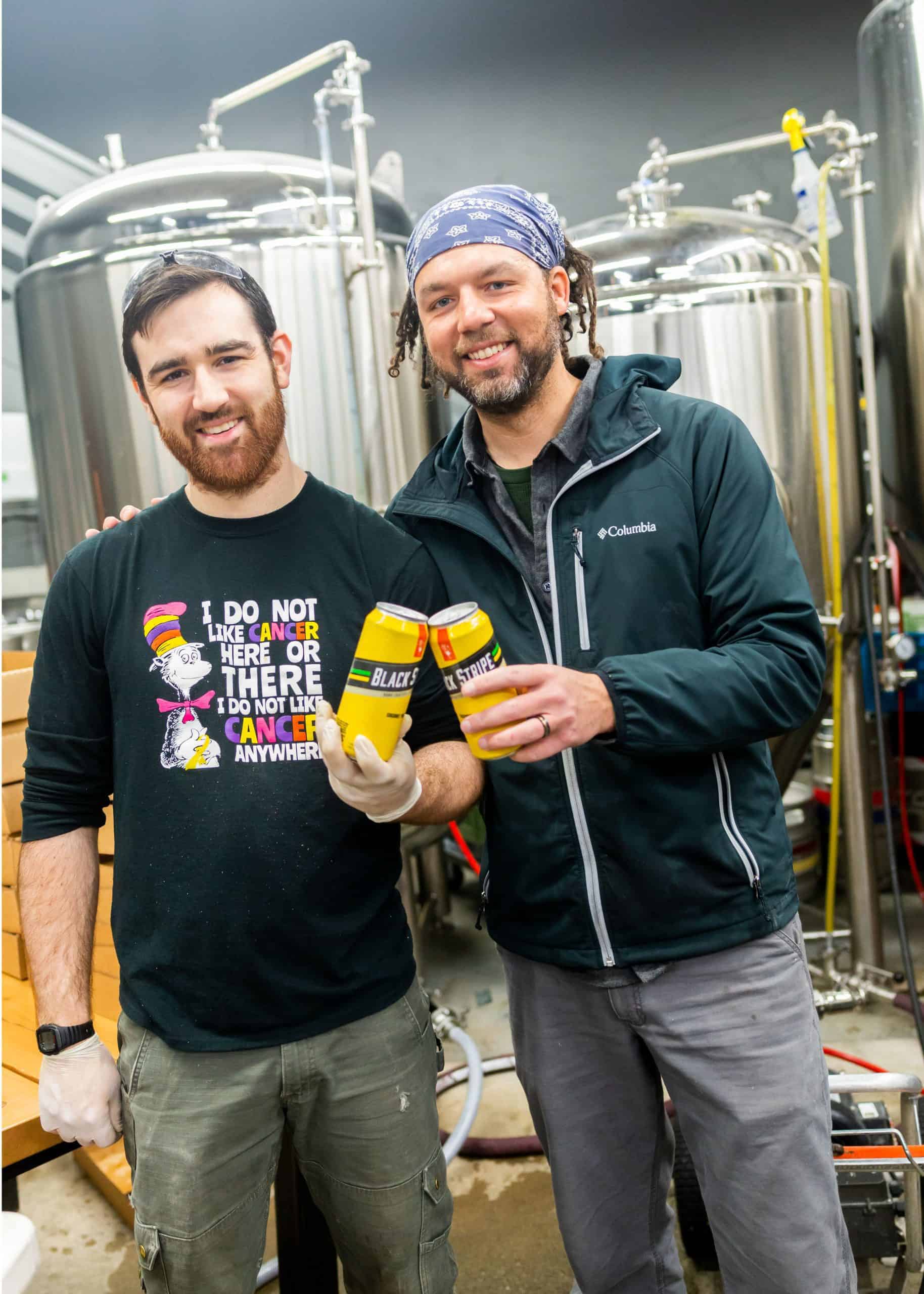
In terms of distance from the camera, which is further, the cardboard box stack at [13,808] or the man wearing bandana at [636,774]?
the cardboard box stack at [13,808]

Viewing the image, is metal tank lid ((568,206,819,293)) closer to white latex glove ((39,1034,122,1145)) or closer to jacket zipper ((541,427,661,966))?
jacket zipper ((541,427,661,966))

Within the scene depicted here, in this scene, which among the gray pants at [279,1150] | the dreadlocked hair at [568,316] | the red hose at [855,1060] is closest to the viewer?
the gray pants at [279,1150]

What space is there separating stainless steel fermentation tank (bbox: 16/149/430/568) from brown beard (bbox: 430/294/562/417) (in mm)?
1424

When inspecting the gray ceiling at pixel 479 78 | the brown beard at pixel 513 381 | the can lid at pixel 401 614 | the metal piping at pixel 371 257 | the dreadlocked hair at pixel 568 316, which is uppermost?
the gray ceiling at pixel 479 78

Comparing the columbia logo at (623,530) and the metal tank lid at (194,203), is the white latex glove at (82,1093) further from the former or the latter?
the metal tank lid at (194,203)

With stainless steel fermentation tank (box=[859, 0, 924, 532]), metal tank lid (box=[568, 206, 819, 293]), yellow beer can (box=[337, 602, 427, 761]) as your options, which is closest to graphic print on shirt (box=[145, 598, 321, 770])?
yellow beer can (box=[337, 602, 427, 761])

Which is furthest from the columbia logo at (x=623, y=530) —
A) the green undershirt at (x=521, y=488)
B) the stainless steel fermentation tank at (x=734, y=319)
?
the stainless steel fermentation tank at (x=734, y=319)

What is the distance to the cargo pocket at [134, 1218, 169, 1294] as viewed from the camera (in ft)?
4.10

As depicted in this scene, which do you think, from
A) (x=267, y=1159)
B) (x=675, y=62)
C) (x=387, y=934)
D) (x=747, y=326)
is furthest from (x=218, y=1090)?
(x=675, y=62)

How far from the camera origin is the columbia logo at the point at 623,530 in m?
1.41

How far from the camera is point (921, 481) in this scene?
328 cm

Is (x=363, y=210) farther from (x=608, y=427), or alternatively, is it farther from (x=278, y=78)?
(x=608, y=427)

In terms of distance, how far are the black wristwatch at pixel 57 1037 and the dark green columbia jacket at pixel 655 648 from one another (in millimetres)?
617

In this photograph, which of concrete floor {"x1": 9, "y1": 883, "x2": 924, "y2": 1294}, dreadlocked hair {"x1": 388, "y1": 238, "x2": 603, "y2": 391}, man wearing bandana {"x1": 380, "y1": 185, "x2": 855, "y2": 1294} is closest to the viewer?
man wearing bandana {"x1": 380, "y1": 185, "x2": 855, "y2": 1294}
